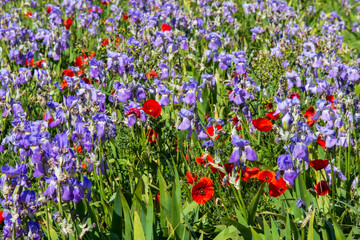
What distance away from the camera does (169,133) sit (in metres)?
3.25

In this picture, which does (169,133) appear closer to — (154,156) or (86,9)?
(154,156)

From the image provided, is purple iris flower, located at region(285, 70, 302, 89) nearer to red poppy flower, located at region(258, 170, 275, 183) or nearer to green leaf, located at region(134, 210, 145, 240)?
red poppy flower, located at region(258, 170, 275, 183)

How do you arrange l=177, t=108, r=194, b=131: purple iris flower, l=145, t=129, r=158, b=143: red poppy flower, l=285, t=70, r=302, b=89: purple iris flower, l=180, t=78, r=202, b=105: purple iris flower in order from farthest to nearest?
l=285, t=70, r=302, b=89: purple iris flower → l=145, t=129, r=158, b=143: red poppy flower → l=180, t=78, r=202, b=105: purple iris flower → l=177, t=108, r=194, b=131: purple iris flower

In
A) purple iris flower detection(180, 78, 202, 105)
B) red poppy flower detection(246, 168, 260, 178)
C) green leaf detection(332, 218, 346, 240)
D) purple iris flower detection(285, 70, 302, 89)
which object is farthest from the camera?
purple iris flower detection(285, 70, 302, 89)

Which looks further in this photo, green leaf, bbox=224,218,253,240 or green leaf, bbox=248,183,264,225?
green leaf, bbox=248,183,264,225

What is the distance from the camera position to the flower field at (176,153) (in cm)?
210

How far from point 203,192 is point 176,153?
917mm

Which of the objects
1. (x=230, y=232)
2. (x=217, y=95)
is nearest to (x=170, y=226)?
(x=230, y=232)

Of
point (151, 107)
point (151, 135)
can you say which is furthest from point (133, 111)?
point (151, 135)

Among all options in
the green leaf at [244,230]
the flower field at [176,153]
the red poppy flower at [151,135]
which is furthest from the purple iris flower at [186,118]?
the green leaf at [244,230]

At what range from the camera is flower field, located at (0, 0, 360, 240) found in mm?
2098

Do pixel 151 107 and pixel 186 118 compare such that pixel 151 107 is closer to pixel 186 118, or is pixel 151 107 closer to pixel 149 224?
pixel 186 118

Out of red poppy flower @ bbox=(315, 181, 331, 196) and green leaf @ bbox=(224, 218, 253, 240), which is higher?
red poppy flower @ bbox=(315, 181, 331, 196)

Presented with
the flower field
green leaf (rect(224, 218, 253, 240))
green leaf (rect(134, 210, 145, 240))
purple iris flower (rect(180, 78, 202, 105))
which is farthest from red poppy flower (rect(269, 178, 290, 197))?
purple iris flower (rect(180, 78, 202, 105))
